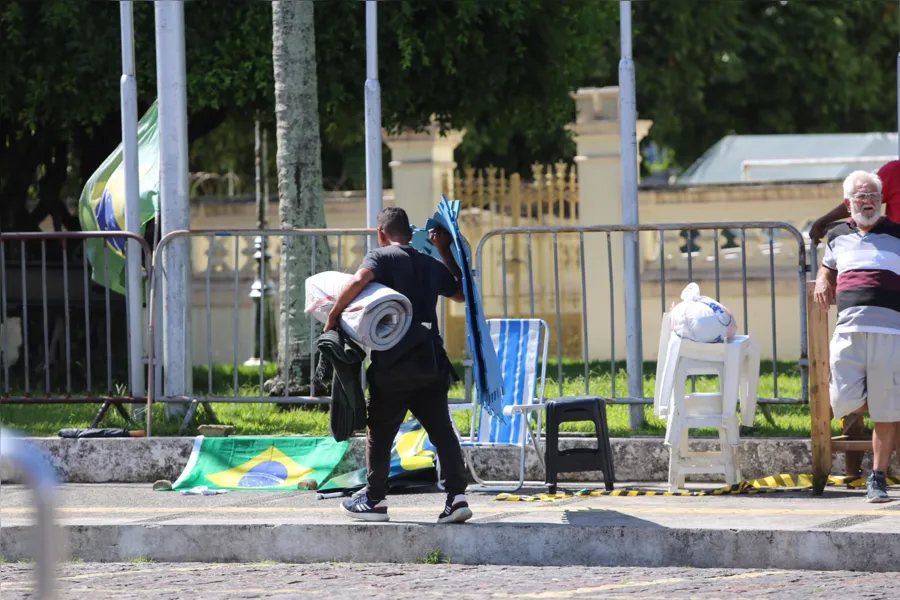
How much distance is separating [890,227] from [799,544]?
6.57 ft

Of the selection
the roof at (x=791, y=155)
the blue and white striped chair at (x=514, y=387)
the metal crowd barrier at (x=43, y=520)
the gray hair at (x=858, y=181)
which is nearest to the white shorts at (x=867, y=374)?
the gray hair at (x=858, y=181)

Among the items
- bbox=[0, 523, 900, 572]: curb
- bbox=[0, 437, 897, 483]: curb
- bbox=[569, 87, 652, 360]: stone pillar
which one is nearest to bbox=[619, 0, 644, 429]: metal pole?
bbox=[0, 437, 897, 483]: curb

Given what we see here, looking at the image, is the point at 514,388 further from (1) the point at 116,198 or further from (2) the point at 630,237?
(1) the point at 116,198

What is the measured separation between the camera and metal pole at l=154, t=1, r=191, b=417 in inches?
415

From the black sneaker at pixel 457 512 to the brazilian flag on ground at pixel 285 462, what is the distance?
4.94ft

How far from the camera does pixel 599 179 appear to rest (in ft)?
61.1

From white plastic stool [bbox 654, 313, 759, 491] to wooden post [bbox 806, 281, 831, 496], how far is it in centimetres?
35

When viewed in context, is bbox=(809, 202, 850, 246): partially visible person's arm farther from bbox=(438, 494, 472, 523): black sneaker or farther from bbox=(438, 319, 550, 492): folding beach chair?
bbox=(438, 494, 472, 523): black sneaker

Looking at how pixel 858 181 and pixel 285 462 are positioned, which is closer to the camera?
pixel 858 181

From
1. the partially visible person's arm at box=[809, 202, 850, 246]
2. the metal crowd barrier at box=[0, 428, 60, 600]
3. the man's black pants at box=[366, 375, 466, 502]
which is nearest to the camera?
the metal crowd barrier at box=[0, 428, 60, 600]

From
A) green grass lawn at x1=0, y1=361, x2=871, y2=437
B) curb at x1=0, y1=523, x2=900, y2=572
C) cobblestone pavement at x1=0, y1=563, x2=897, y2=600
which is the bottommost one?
cobblestone pavement at x1=0, y1=563, x2=897, y2=600

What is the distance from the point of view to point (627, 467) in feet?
31.5

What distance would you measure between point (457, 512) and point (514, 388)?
1638 millimetres

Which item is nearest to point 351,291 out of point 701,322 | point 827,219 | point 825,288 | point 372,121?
point 701,322
